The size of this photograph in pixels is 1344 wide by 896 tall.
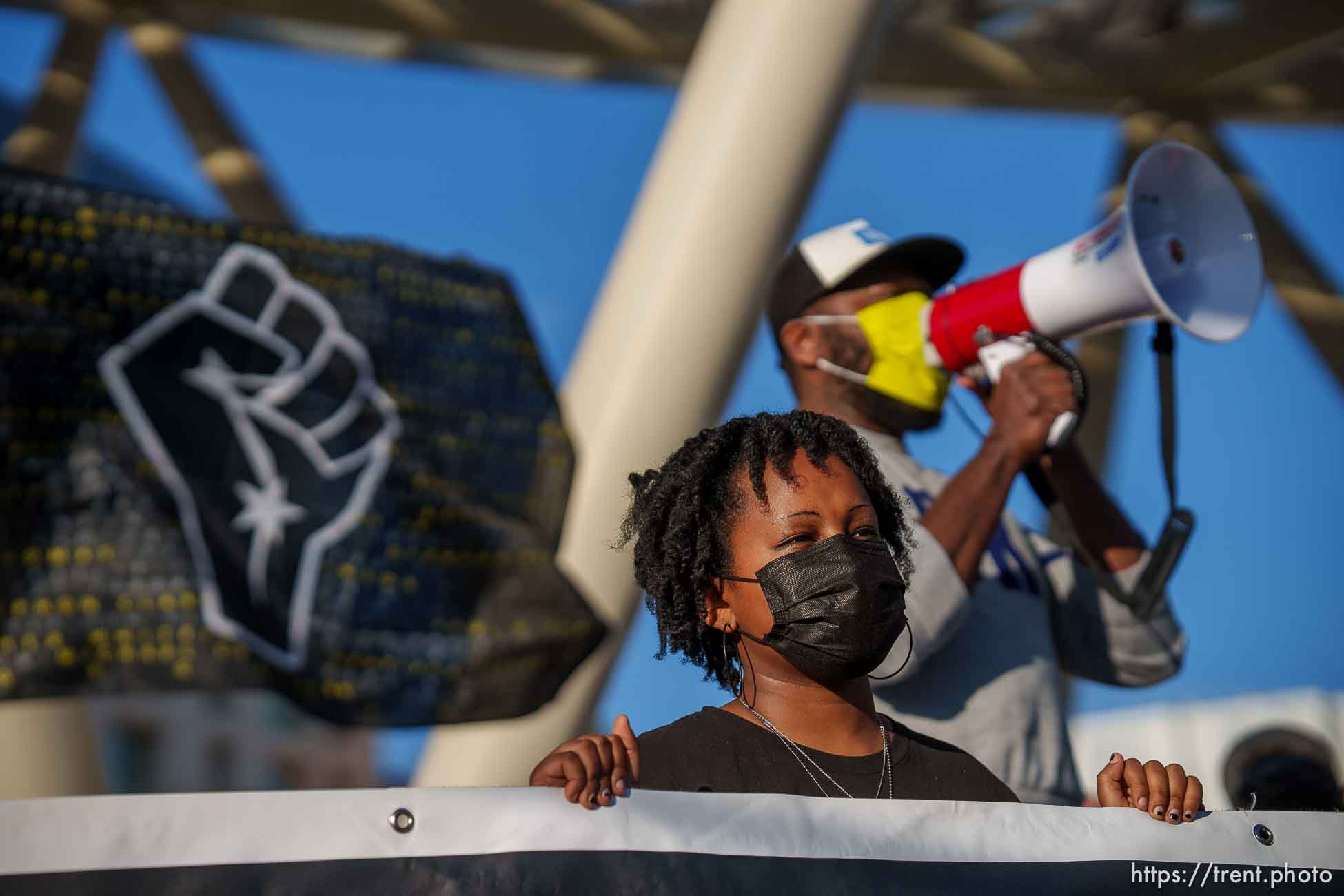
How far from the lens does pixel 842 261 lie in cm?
331

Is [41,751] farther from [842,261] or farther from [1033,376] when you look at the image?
[1033,376]

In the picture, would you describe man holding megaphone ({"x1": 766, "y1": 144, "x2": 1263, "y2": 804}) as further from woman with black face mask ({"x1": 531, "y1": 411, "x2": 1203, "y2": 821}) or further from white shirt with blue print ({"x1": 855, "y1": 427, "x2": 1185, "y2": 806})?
woman with black face mask ({"x1": 531, "y1": 411, "x2": 1203, "y2": 821})

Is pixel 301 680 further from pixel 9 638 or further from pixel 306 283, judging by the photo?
pixel 306 283

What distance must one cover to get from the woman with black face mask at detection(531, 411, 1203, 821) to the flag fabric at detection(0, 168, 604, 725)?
2283mm

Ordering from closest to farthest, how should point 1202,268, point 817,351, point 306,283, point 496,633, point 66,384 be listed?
1. point 817,351
2. point 1202,268
3. point 66,384
4. point 496,633
5. point 306,283

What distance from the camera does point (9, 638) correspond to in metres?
4.07

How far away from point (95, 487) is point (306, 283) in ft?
3.47

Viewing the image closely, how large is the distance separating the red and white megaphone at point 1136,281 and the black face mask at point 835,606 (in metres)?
1.10

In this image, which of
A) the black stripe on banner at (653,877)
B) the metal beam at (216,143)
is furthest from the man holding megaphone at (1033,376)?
the metal beam at (216,143)

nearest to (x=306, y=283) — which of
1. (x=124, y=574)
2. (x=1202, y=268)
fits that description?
(x=124, y=574)

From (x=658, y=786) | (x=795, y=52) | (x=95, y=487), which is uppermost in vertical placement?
(x=795, y=52)

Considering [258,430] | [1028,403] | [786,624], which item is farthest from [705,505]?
[258,430]

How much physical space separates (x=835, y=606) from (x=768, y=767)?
9.9 inches

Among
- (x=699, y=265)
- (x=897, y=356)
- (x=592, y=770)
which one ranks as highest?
(x=897, y=356)
